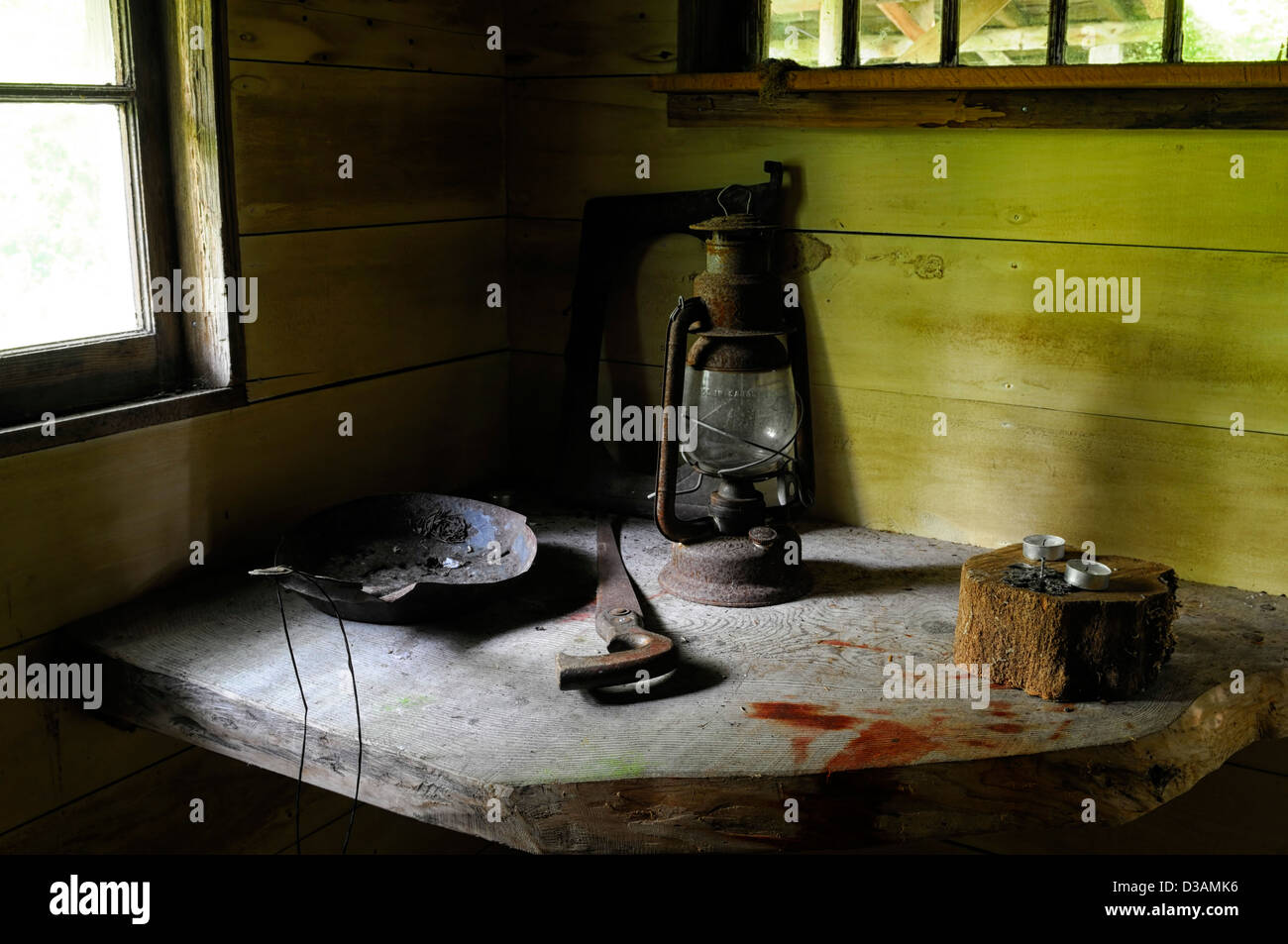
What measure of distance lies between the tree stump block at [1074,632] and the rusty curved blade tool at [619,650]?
1.14 ft

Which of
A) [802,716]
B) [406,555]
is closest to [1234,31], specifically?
[802,716]

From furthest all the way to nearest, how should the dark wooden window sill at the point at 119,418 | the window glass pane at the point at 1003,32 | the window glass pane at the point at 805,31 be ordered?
1. the window glass pane at the point at 805,31
2. the window glass pane at the point at 1003,32
3. the dark wooden window sill at the point at 119,418

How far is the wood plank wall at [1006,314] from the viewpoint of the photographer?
149 centimetres

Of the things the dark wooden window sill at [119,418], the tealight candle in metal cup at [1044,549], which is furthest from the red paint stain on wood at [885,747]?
the dark wooden window sill at [119,418]

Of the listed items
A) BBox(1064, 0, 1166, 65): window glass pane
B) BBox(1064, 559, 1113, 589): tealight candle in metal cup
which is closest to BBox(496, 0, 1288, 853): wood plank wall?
BBox(1064, 0, 1166, 65): window glass pane

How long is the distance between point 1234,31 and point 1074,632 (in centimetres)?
83

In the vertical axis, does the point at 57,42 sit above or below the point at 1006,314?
above

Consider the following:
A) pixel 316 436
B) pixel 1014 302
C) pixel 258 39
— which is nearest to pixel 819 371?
pixel 1014 302

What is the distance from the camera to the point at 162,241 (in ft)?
5.03

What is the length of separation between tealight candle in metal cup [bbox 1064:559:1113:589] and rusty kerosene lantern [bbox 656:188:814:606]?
0.40 m

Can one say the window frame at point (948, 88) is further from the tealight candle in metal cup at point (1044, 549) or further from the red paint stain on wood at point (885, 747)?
the red paint stain on wood at point (885, 747)

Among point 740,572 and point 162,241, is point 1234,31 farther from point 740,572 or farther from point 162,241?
point 162,241
